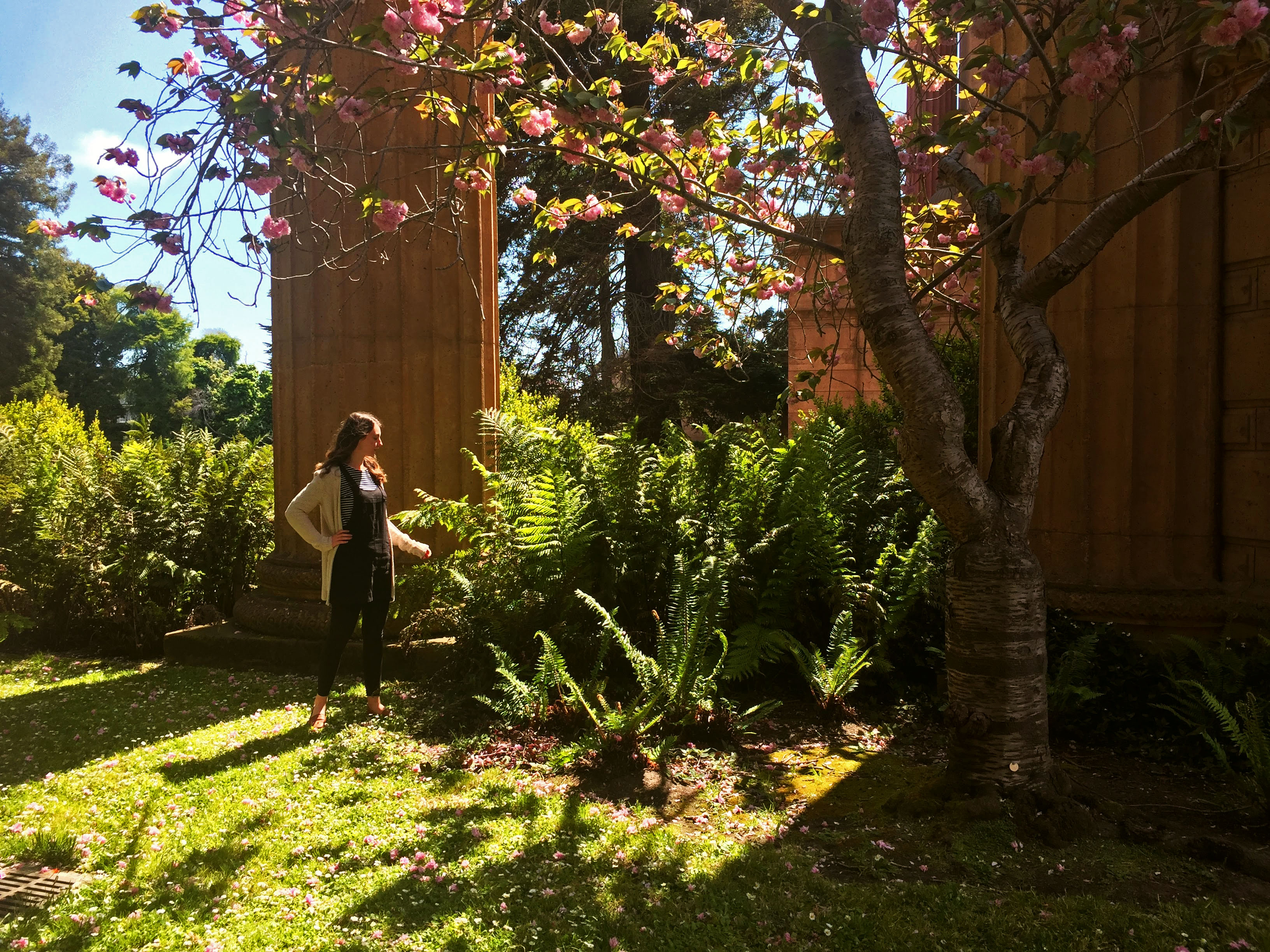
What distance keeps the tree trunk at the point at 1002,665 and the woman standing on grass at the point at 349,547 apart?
3344 millimetres

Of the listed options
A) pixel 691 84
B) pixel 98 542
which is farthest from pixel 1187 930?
pixel 691 84

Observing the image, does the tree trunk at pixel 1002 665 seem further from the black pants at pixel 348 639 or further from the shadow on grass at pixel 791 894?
the black pants at pixel 348 639

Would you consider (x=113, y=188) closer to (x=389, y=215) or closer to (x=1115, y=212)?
(x=389, y=215)

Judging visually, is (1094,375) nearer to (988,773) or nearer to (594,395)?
(988,773)

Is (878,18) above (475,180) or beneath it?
above

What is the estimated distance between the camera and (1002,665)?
3.57 meters

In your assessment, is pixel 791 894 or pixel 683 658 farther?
pixel 683 658

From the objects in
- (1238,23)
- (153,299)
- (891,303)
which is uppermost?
(1238,23)

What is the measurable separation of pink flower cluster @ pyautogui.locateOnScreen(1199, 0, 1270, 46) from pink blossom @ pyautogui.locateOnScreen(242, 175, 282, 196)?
3.72m

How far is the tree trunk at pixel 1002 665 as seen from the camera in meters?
3.57

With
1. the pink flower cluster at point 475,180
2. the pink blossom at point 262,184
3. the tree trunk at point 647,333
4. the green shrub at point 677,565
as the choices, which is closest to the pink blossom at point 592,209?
the pink flower cluster at point 475,180

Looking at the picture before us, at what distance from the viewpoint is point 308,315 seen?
22.0ft

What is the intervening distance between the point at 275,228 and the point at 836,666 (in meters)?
3.95

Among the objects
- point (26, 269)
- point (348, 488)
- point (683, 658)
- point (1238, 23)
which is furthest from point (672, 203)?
point (26, 269)
